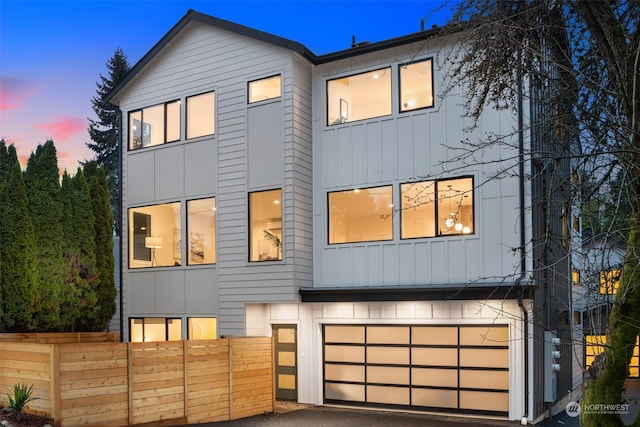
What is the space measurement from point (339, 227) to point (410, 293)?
2408 mm

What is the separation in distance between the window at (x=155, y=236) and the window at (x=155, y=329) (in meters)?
1.44

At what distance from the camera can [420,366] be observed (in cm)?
1341

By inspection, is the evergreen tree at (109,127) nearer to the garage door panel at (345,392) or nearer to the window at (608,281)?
the garage door panel at (345,392)

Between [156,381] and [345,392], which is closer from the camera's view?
[156,381]

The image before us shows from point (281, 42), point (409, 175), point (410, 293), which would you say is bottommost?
point (410, 293)

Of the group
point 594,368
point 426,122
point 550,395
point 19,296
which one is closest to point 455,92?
point 426,122

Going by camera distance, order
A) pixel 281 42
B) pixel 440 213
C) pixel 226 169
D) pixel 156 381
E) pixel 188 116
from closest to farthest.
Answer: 1. pixel 156 381
2. pixel 440 213
3. pixel 281 42
4. pixel 226 169
5. pixel 188 116

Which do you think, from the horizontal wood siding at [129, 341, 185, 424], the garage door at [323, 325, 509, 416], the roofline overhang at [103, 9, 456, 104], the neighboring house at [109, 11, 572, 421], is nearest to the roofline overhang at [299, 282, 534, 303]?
the neighboring house at [109, 11, 572, 421]

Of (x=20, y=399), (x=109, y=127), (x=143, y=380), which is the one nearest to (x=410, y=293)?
(x=143, y=380)

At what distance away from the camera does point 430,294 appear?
12.8m

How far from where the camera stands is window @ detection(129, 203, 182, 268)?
15969 millimetres

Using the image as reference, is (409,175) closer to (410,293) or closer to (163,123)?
(410,293)

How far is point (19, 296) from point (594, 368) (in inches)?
476

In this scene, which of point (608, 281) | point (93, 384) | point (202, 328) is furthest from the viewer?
point (202, 328)
